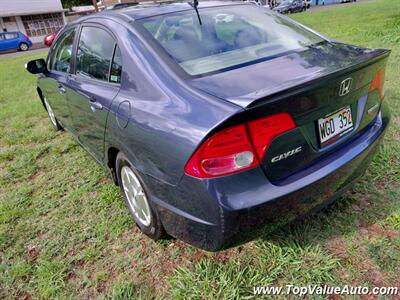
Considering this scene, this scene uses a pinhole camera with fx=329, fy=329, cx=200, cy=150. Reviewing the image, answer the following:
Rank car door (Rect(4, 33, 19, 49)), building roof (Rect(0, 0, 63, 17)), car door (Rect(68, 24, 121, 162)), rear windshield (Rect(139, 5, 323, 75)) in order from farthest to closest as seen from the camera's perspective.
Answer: building roof (Rect(0, 0, 63, 17)), car door (Rect(4, 33, 19, 49)), car door (Rect(68, 24, 121, 162)), rear windshield (Rect(139, 5, 323, 75))

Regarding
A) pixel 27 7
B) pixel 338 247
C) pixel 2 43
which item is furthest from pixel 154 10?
pixel 27 7

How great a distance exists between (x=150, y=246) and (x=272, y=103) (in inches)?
55.5

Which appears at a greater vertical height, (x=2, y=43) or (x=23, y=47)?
(x=2, y=43)

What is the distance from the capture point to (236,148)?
158cm

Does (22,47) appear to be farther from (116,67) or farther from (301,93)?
(301,93)

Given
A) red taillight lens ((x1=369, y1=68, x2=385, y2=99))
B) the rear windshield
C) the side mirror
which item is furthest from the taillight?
the side mirror

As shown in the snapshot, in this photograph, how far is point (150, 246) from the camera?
2.37 metres

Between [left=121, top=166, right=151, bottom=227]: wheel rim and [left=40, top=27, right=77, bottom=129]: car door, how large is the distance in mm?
1312

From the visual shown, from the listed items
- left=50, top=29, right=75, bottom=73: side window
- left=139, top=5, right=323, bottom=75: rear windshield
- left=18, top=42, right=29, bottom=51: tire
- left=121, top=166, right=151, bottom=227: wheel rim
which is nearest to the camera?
left=139, top=5, right=323, bottom=75: rear windshield

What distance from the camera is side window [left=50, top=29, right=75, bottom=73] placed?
329cm

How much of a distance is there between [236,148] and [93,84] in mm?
1572

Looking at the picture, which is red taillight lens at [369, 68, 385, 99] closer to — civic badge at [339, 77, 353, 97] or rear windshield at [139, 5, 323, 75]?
civic badge at [339, 77, 353, 97]

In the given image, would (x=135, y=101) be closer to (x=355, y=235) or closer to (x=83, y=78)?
(x=83, y=78)

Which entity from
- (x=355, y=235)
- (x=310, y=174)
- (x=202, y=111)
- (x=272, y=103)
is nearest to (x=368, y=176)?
(x=355, y=235)
